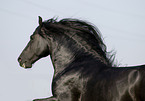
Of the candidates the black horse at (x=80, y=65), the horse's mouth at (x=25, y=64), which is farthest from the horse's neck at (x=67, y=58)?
the horse's mouth at (x=25, y=64)

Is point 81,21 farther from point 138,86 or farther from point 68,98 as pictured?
point 138,86

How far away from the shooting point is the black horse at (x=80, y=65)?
412cm

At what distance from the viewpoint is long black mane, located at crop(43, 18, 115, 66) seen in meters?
5.37

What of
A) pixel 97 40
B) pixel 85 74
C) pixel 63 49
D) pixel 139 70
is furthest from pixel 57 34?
pixel 139 70

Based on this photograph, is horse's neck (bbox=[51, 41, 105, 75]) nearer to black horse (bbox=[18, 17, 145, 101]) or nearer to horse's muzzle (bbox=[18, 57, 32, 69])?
black horse (bbox=[18, 17, 145, 101])

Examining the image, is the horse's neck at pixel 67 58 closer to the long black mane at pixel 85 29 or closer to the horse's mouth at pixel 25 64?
the long black mane at pixel 85 29

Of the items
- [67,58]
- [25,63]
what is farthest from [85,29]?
[25,63]

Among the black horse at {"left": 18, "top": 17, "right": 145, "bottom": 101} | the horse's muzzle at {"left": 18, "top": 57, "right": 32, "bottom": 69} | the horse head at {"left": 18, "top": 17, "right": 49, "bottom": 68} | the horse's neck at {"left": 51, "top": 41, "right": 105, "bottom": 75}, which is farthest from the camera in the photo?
the horse's muzzle at {"left": 18, "top": 57, "right": 32, "bottom": 69}

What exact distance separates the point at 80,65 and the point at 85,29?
95 centimetres

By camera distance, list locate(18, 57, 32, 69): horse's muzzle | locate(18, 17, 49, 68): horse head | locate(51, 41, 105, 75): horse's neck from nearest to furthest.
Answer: locate(51, 41, 105, 75): horse's neck, locate(18, 17, 49, 68): horse head, locate(18, 57, 32, 69): horse's muzzle

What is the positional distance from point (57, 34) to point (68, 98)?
1580mm

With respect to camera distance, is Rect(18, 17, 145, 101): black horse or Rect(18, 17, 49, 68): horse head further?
Rect(18, 17, 49, 68): horse head

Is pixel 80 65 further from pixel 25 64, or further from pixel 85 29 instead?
pixel 25 64

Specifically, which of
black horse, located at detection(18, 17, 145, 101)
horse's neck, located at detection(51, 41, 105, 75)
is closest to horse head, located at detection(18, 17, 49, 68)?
black horse, located at detection(18, 17, 145, 101)
